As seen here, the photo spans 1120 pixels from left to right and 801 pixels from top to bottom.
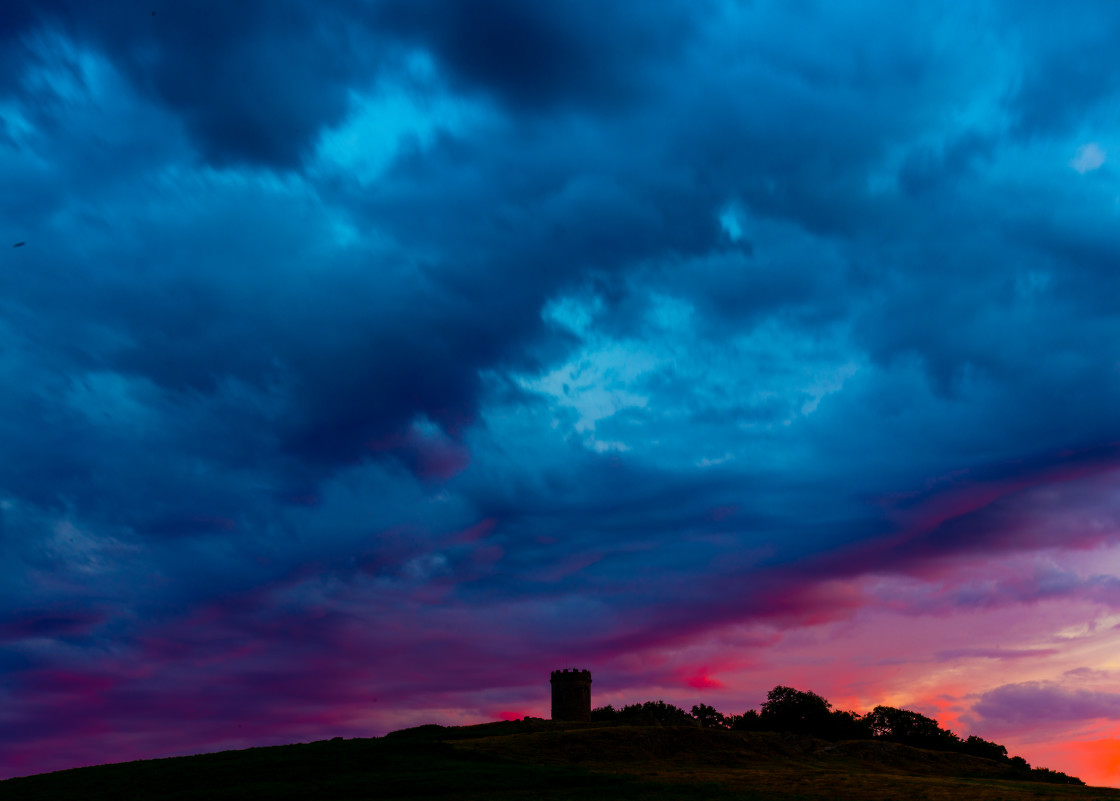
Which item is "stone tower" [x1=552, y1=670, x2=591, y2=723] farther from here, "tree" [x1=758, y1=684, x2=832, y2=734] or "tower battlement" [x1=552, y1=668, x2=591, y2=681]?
"tree" [x1=758, y1=684, x2=832, y2=734]

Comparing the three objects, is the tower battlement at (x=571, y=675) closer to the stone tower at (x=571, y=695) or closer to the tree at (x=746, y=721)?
the stone tower at (x=571, y=695)

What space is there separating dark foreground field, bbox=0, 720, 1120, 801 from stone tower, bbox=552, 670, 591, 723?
77.5ft

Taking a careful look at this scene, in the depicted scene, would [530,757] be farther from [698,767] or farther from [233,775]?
[233,775]

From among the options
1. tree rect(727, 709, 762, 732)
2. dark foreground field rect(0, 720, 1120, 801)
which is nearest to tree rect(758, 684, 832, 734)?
tree rect(727, 709, 762, 732)

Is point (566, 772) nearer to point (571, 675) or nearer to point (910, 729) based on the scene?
point (571, 675)

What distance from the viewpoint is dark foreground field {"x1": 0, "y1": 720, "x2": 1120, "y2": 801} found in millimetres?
54438

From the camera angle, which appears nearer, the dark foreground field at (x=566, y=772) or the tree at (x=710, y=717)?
the dark foreground field at (x=566, y=772)

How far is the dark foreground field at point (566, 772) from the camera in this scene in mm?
54438

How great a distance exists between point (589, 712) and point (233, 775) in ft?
169

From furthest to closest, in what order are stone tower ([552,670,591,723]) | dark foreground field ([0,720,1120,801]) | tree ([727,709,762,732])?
tree ([727,709,762,732])
stone tower ([552,670,591,723])
dark foreground field ([0,720,1120,801])

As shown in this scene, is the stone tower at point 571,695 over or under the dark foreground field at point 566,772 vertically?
over

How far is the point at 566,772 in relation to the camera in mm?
59719

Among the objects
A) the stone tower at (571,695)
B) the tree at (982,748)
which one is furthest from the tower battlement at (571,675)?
the tree at (982,748)

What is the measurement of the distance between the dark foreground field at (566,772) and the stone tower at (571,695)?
23607 mm
